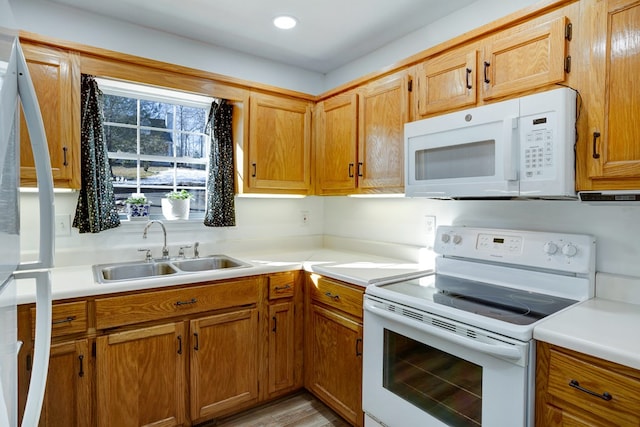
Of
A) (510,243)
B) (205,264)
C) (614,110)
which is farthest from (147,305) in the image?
(614,110)

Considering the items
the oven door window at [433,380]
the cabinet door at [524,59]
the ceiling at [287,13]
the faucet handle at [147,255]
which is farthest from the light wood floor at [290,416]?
the ceiling at [287,13]

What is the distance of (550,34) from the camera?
139 centimetres

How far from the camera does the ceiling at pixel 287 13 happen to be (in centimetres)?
198

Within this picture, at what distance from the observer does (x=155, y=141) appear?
2.48 metres

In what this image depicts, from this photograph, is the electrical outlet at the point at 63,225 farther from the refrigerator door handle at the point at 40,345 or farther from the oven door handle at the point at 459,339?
the oven door handle at the point at 459,339

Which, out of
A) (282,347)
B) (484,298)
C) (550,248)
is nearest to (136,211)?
(282,347)

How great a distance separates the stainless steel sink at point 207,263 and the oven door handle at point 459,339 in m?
1.03

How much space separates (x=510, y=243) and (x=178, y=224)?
80.3 inches

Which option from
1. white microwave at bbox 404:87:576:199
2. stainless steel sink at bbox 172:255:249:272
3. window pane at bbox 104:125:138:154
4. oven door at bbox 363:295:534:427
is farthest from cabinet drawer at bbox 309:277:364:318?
window pane at bbox 104:125:138:154

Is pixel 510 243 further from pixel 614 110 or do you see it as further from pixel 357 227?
pixel 357 227

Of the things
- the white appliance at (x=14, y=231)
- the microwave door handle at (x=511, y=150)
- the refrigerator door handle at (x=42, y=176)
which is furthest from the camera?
the microwave door handle at (x=511, y=150)

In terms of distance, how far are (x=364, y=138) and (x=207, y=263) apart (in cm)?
135

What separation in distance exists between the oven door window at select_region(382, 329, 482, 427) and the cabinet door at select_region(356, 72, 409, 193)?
2.86 feet

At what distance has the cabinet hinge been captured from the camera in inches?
53.0
